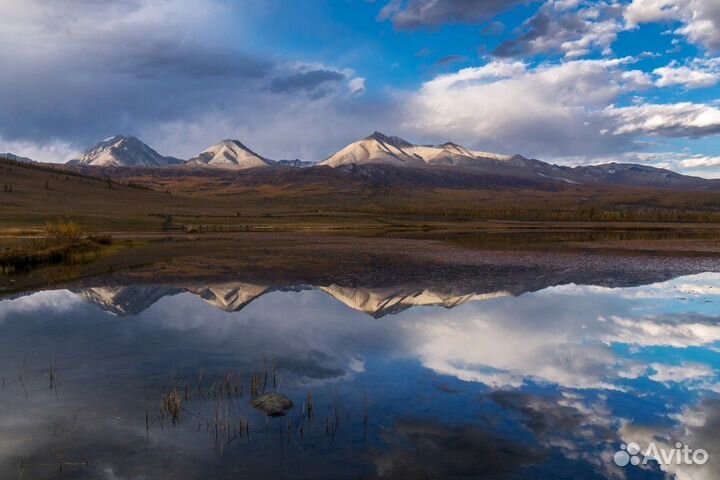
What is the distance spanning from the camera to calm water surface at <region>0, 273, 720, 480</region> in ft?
35.4

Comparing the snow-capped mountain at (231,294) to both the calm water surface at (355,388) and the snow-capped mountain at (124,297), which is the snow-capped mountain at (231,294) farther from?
the snow-capped mountain at (124,297)

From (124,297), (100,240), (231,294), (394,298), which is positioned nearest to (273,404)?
(394,298)

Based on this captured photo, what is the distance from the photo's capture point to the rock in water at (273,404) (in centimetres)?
1300

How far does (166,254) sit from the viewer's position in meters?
50.6

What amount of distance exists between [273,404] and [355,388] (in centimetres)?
249

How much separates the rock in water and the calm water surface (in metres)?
0.23

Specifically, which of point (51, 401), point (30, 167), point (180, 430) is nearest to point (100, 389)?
point (51, 401)

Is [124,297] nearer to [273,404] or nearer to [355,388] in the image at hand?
[355,388]

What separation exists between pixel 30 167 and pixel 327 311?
148282mm

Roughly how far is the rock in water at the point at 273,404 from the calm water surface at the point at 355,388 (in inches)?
9.0

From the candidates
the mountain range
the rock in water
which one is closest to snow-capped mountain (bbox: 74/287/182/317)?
the mountain range

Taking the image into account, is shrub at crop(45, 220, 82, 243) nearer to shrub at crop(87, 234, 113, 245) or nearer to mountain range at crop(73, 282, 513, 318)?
shrub at crop(87, 234, 113, 245)

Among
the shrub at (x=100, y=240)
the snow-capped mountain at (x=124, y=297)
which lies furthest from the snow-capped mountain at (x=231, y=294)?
the shrub at (x=100, y=240)

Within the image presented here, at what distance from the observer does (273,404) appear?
43.5ft
